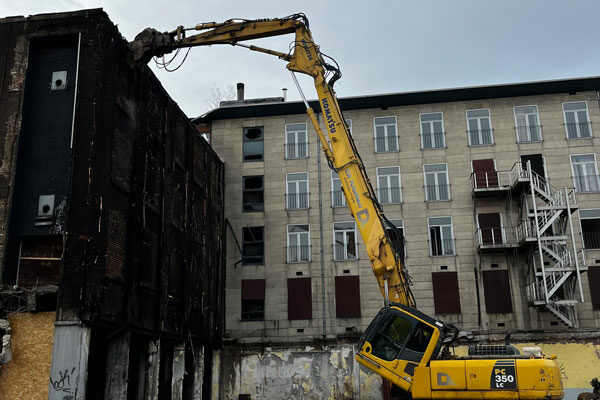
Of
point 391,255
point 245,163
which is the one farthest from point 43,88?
point 245,163

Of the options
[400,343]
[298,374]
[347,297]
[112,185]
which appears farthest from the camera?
[347,297]

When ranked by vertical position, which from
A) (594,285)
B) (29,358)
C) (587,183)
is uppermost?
(587,183)

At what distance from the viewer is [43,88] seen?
18391 mm

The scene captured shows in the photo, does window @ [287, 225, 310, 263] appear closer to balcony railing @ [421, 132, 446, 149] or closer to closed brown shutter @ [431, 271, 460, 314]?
closed brown shutter @ [431, 271, 460, 314]

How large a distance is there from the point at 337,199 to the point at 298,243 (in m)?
3.00

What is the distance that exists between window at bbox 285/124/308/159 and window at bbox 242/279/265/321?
686cm

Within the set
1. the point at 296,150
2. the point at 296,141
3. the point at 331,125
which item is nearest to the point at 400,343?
the point at 331,125

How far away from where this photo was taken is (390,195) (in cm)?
3103

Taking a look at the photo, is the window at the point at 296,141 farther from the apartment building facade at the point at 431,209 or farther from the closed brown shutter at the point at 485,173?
the closed brown shutter at the point at 485,173

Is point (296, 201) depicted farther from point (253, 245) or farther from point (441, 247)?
point (441, 247)

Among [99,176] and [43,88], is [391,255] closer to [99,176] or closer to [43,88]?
[99,176]

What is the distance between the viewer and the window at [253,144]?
32594 millimetres

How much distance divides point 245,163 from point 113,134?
13988 mm

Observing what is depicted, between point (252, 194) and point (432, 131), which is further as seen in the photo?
point (252, 194)
